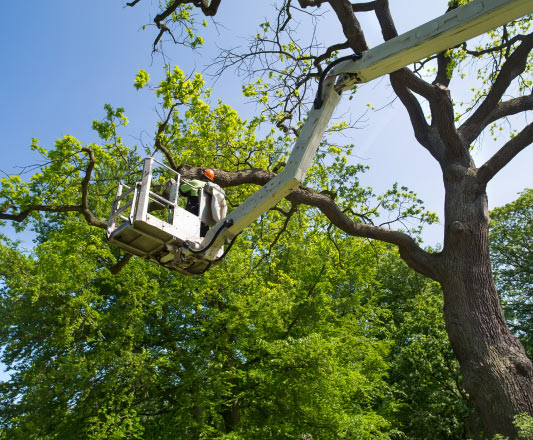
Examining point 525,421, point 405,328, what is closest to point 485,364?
point 525,421

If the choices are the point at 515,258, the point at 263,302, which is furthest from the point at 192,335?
the point at 515,258

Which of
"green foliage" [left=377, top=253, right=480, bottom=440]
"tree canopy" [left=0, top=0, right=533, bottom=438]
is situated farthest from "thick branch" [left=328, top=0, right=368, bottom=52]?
"green foliage" [left=377, top=253, right=480, bottom=440]

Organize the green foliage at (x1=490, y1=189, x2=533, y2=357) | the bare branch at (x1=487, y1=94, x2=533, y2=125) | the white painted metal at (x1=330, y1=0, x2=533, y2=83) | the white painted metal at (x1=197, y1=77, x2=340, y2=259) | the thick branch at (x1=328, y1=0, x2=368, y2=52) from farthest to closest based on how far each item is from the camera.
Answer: the green foliage at (x1=490, y1=189, x2=533, y2=357), the bare branch at (x1=487, y1=94, x2=533, y2=125), the thick branch at (x1=328, y1=0, x2=368, y2=52), the white painted metal at (x1=197, y1=77, x2=340, y2=259), the white painted metal at (x1=330, y1=0, x2=533, y2=83)

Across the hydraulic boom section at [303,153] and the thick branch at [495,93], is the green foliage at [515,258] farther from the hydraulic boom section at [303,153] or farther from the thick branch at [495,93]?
the hydraulic boom section at [303,153]

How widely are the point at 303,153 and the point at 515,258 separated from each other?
2397 centimetres

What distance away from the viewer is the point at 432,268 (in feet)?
23.6

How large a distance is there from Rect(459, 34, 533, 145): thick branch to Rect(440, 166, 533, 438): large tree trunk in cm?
103

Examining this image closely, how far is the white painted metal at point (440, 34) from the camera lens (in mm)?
4918

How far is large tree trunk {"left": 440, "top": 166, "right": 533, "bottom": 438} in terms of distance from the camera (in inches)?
224

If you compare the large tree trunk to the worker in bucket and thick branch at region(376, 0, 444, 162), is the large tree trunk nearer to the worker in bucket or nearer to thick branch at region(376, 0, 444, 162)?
thick branch at region(376, 0, 444, 162)

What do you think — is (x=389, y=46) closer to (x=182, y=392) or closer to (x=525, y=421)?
(x=525, y=421)

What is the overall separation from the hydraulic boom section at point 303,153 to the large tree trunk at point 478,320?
8.97 feet

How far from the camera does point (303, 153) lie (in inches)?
218

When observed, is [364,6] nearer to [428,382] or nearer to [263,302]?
[263,302]
